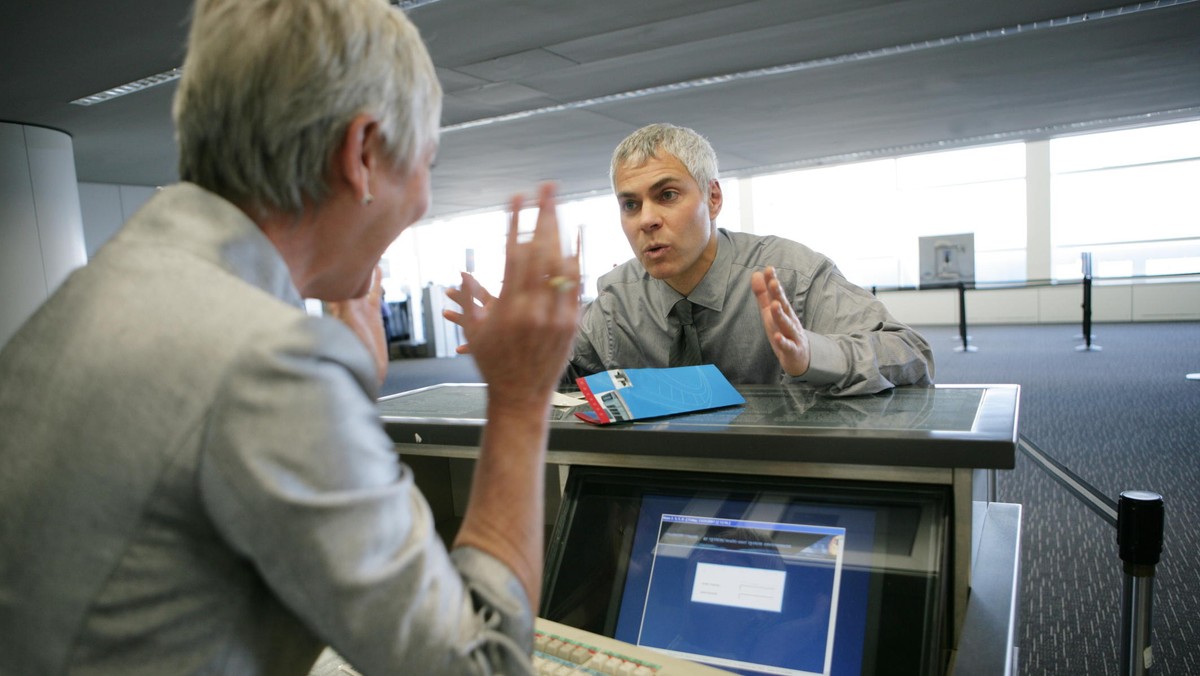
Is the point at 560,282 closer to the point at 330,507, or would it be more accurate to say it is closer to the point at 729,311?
the point at 330,507

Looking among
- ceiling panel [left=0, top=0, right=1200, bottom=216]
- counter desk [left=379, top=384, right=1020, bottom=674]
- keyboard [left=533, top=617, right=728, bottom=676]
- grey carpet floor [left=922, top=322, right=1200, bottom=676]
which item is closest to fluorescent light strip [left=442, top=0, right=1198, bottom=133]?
ceiling panel [left=0, top=0, right=1200, bottom=216]

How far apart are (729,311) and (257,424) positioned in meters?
1.67

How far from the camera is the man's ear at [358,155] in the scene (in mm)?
633

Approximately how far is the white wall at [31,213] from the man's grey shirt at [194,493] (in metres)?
6.89

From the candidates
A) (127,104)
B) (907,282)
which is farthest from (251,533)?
(907,282)

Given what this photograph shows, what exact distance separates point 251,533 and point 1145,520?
48.3 inches

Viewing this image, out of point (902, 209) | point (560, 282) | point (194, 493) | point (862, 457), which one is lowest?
point (862, 457)

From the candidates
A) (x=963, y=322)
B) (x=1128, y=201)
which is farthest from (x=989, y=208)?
(x=963, y=322)

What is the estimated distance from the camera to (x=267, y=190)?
64 centimetres

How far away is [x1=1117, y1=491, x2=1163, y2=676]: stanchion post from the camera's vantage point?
1.14m

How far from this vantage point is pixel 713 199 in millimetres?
2217

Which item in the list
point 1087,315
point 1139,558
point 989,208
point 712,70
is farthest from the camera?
point 989,208

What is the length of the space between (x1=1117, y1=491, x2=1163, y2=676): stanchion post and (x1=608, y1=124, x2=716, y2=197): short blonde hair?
128 centimetres

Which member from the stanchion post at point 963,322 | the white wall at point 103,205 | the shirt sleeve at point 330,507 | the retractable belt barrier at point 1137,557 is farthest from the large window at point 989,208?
the shirt sleeve at point 330,507
